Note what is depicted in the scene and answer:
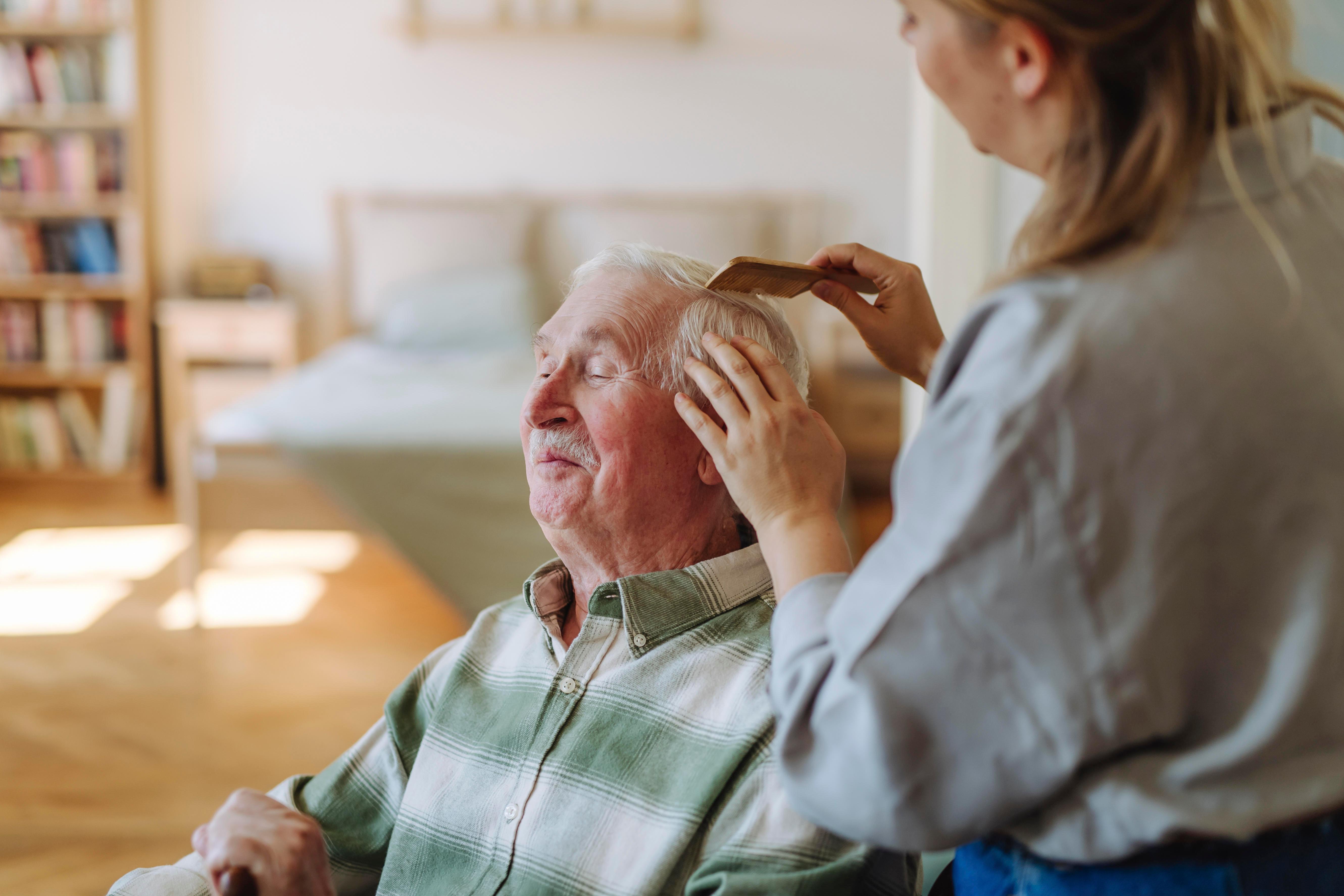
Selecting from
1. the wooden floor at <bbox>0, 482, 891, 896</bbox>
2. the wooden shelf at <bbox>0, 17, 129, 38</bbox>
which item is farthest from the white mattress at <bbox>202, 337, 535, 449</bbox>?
the wooden shelf at <bbox>0, 17, 129, 38</bbox>

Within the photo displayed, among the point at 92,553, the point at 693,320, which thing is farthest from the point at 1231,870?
the point at 92,553

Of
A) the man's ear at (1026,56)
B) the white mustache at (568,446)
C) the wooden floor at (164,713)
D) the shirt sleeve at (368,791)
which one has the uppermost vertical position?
the man's ear at (1026,56)

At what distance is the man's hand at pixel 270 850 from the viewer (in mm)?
974

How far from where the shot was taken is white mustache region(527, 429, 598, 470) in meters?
1.16

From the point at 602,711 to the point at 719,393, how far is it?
32cm

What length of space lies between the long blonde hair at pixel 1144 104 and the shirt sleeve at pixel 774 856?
1.58ft

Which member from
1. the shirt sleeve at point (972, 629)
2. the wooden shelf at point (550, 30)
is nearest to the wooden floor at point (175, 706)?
the shirt sleeve at point (972, 629)

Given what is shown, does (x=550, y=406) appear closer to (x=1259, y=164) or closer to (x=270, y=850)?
(x=270, y=850)

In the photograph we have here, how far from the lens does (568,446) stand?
117 centimetres

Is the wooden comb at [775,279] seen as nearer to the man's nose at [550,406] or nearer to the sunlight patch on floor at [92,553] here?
the man's nose at [550,406]

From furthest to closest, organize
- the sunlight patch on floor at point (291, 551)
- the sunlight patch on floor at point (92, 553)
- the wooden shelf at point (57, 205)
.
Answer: the wooden shelf at point (57, 205) < the sunlight patch on floor at point (291, 551) < the sunlight patch on floor at point (92, 553)

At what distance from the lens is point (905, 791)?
643mm

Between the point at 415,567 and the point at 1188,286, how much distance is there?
8.77 ft

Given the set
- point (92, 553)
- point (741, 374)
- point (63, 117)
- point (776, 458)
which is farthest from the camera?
point (63, 117)
